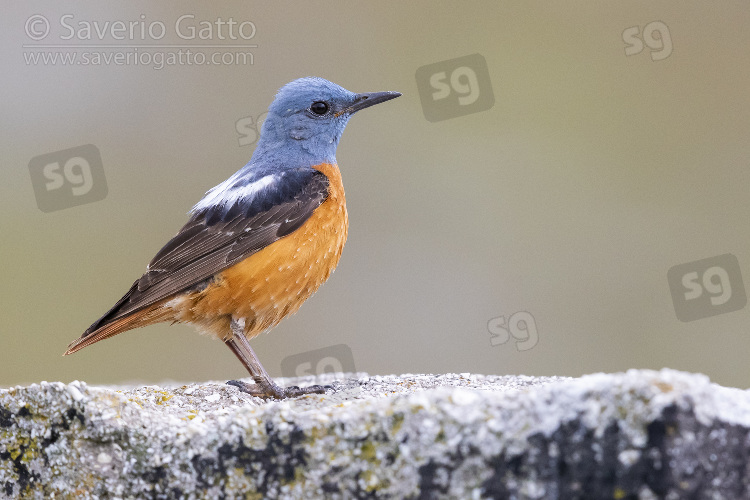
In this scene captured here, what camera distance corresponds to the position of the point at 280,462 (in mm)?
2814

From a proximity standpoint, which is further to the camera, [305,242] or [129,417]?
[305,242]

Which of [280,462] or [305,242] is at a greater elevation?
[305,242]

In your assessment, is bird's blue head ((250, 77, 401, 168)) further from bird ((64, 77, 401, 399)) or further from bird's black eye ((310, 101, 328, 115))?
bird ((64, 77, 401, 399))

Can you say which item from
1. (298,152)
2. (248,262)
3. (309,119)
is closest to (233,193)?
(298,152)

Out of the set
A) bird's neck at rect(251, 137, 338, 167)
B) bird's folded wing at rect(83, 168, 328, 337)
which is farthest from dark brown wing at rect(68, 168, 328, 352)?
bird's neck at rect(251, 137, 338, 167)

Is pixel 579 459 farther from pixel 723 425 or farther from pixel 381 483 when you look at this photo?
pixel 381 483

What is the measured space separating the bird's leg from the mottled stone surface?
1954 millimetres

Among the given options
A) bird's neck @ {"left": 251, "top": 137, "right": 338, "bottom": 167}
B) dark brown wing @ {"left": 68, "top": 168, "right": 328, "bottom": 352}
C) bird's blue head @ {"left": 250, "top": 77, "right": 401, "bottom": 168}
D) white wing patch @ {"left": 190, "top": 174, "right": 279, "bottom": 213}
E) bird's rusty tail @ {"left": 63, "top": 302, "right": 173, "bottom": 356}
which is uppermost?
bird's blue head @ {"left": 250, "top": 77, "right": 401, "bottom": 168}

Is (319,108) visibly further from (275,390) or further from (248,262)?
(275,390)

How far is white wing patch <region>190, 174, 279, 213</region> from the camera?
19.9 feet

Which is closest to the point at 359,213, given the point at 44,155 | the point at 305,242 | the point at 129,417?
the point at 44,155

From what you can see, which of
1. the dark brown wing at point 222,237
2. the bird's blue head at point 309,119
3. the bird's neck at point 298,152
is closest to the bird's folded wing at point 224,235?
the dark brown wing at point 222,237

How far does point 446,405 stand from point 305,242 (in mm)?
3049

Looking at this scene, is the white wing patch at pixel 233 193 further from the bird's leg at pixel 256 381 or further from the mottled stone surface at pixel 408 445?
the mottled stone surface at pixel 408 445
